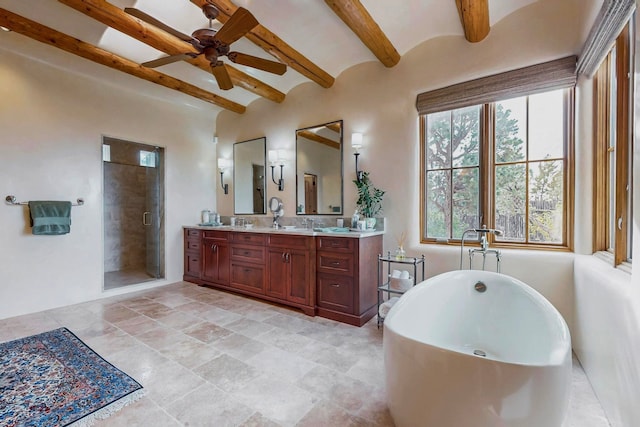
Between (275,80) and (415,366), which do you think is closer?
(415,366)

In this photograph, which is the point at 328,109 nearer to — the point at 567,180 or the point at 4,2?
the point at 567,180

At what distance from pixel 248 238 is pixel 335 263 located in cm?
134

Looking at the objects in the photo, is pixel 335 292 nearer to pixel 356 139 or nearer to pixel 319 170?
pixel 319 170

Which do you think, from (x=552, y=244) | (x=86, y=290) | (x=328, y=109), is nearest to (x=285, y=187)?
(x=328, y=109)

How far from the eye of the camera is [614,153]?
2.02m

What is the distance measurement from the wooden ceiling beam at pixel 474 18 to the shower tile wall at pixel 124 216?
219 inches

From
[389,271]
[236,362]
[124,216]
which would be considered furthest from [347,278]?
[124,216]

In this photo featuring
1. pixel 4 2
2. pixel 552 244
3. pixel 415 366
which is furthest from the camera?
pixel 552 244

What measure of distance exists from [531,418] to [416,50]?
334 cm

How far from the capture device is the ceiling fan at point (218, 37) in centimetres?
200

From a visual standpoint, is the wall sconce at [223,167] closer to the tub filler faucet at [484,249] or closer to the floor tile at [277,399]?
the floor tile at [277,399]

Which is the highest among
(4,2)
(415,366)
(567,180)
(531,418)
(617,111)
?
(4,2)

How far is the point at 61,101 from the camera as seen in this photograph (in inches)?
139

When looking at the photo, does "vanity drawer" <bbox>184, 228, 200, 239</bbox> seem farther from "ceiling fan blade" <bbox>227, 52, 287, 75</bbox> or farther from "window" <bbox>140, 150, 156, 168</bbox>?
"ceiling fan blade" <bbox>227, 52, 287, 75</bbox>
